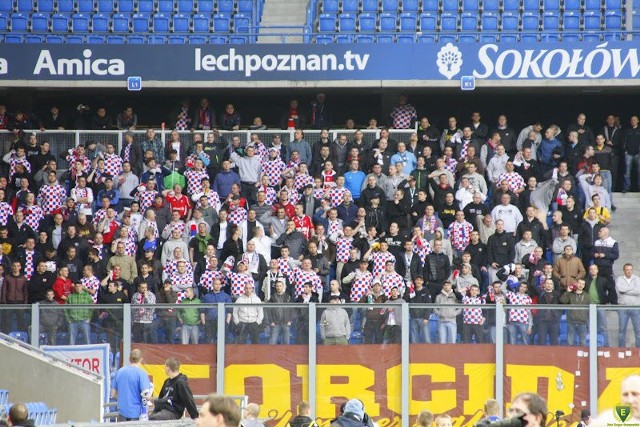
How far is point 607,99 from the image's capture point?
2709 centimetres

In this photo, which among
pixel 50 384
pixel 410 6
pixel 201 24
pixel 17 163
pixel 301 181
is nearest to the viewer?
pixel 50 384

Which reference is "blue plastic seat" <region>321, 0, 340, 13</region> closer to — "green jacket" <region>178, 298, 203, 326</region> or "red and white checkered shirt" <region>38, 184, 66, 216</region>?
"red and white checkered shirt" <region>38, 184, 66, 216</region>

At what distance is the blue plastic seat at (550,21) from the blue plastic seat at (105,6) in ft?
26.8

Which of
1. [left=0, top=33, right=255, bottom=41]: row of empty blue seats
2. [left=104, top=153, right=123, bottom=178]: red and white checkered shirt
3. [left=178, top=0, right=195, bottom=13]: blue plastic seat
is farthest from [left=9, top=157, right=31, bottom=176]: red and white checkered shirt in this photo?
[left=178, top=0, right=195, bottom=13]: blue plastic seat

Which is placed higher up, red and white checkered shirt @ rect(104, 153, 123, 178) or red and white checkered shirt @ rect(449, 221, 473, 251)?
red and white checkered shirt @ rect(104, 153, 123, 178)

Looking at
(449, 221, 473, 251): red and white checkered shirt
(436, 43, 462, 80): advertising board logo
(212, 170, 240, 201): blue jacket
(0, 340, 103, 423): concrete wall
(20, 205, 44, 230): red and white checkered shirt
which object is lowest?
(0, 340, 103, 423): concrete wall

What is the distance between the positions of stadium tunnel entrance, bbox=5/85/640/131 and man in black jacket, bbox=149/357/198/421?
13368 mm

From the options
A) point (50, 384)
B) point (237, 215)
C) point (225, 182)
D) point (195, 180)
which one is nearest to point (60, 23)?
point (195, 180)

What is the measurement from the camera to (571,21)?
26.1 meters

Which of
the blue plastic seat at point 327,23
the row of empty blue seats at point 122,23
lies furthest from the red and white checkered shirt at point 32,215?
the blue plastic seat at point 327,23

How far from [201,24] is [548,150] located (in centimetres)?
705

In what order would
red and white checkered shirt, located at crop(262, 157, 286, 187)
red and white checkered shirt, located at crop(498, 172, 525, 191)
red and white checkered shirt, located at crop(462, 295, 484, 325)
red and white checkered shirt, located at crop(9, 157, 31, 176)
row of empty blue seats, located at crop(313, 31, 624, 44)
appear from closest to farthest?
1. red and white checkered shirt, located at crop(462, 295, 484, 325)
2. red and white checkered shirt, located at crop(498, 172, 525, 191)
3. red and white checkered shirt, located at crop(262, 157, 286, 187)
4. red and white checkered shirt, located at crop(9, 157, 31, 176)
5. row of empty blue seats, located at crop(313, 31, 624, 44)

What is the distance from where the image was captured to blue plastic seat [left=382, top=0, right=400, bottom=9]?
86.7 ft

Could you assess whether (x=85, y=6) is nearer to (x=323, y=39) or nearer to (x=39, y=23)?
(x=39, y=23)
